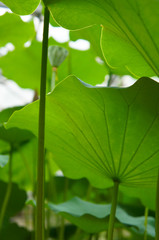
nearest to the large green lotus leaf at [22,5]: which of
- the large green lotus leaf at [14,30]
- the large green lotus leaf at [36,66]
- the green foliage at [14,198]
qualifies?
the large green lotus leaf at [14,30]

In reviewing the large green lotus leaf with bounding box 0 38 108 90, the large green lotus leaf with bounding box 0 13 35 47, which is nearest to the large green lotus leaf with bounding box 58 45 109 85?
the large green lotus leaf with bounding box 0 38 108 90

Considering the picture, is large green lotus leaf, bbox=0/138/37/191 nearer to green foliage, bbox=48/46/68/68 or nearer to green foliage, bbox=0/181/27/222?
green foliage, bbox=0/181/27/222

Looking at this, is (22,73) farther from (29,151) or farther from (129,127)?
(129,127)

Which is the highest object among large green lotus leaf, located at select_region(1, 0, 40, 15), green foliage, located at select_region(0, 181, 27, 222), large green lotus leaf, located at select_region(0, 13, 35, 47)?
large green lotus leaf, located at select_region(0, 13, 35, 47)

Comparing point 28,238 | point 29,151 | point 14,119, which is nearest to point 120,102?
point 14,119

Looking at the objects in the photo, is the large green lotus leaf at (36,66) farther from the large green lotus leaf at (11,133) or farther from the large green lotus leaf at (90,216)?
the large green lotus leaf at (90,216)

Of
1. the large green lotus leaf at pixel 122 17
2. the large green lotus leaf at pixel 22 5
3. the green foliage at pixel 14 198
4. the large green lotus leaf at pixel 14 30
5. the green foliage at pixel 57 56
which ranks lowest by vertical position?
the green foliage at pixel 14 198
